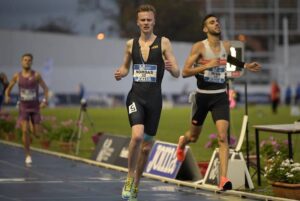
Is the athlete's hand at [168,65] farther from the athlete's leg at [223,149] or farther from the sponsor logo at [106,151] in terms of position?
the sponsor logo at [106,151]

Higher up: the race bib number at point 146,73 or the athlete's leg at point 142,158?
the race bib number at point 146,73

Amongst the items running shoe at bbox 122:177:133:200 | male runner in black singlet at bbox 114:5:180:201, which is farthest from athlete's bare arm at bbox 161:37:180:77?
running shoe at bbox 122:177:133:200

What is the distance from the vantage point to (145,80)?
12.6 metres

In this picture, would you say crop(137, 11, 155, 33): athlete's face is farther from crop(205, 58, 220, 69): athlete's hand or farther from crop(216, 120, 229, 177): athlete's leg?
crop(216, 120, 229, 177): athlete's leg

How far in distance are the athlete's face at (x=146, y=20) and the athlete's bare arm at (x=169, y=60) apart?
27 cm

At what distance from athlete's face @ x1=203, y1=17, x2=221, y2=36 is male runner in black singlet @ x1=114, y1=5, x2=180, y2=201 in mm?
1393

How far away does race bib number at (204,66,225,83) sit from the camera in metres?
13.9

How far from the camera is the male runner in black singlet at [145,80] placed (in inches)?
495

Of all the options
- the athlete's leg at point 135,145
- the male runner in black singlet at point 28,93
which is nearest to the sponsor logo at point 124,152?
the male runner in black singlet at point 28,93

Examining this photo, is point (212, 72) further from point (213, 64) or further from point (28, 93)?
point (28, 93)

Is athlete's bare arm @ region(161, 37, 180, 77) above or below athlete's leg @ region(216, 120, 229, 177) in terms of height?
above

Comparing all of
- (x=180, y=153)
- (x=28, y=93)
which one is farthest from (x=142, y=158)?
(x=28, y=93)

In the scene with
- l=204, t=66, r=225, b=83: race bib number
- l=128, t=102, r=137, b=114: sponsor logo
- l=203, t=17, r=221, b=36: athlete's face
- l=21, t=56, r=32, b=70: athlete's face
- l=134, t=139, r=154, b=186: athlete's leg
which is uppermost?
l=203, t=17, r=221, b=36: athlete's face

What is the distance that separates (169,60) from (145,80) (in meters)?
0.42
